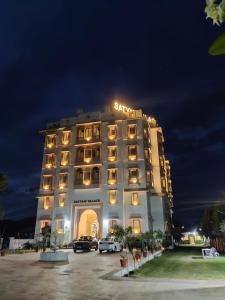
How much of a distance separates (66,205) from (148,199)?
14.9 metres

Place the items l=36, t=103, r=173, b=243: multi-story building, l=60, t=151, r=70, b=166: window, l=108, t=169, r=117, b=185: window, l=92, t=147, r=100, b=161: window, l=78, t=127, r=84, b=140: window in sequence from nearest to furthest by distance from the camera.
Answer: l=36, t=103, r=173, b=243: multi-story building < l=108, t=169, r=117, b=185: window < l=92, t=147, r=100, b=161: window < l=60, t=151, r=70, b=166: window < l=78, t=127, r=84, b=140: window

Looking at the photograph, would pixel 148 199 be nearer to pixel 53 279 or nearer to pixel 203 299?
pixel 53 279

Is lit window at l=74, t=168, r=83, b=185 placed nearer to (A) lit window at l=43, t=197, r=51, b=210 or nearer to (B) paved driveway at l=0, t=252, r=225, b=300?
(A) lit window at l=43, t=197, r=51, b=210

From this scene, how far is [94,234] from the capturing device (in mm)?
55188

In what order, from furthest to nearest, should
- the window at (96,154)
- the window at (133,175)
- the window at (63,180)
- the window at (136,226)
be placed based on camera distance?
the window at (96,154) → the window at (63,180) → the window at (133,175) → the window at (136,226)

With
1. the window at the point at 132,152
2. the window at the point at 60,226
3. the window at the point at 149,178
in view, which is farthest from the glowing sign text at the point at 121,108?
the window at the point at 60,226

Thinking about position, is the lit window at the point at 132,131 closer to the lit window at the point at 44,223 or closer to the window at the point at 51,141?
the window at the point at 51,141

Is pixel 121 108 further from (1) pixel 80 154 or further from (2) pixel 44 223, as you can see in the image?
(2) pixel 44 223

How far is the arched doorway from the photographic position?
5361cm

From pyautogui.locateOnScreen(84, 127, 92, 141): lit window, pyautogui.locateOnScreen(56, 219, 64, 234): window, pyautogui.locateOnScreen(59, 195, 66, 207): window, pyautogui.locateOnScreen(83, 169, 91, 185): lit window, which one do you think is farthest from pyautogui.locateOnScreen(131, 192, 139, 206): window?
pyautogui.locateOnScreen(84, 127, 92, 141): lit window

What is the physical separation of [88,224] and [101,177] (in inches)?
381

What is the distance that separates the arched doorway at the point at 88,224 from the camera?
5361 centimetres

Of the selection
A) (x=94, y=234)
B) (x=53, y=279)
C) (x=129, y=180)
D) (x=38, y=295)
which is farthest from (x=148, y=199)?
(x=38, y=295)

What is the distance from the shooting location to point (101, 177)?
5447 cm
